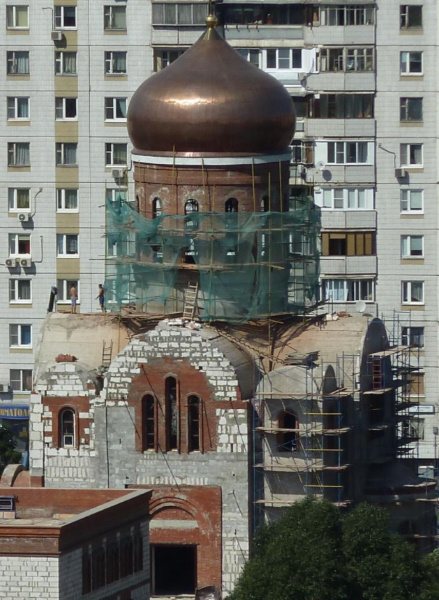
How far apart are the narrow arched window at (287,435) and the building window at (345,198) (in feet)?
106

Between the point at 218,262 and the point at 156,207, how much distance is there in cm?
228

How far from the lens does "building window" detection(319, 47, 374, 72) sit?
450ft

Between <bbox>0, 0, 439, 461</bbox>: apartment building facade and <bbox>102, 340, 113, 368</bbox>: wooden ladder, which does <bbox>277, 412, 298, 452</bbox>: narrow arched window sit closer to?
<bbox>102, 340, 113, 368</bbox>: wooden ladder

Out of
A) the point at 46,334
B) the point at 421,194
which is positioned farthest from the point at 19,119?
the point at 46,334

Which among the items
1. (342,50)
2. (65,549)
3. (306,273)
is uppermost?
(342,50)

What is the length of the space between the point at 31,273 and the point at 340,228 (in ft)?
33.3

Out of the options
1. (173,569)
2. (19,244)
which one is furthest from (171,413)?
(19,244)

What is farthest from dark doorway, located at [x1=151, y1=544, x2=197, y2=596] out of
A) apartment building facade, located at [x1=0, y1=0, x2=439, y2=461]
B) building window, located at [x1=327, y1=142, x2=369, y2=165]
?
building window, located at [x1=327, y1=142, x2=369, y2=165]

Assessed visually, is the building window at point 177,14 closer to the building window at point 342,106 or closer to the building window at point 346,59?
the building window at point 346,59

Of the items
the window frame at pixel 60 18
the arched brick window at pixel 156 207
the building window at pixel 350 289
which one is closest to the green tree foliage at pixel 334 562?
the arched brick window at pixel 156 207

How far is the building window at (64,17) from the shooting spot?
13788 cm

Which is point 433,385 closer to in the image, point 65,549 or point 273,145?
point 273,145

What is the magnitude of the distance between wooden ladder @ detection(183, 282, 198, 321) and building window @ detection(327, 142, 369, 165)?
3024 centimetres

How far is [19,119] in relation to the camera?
13850 centimetres
